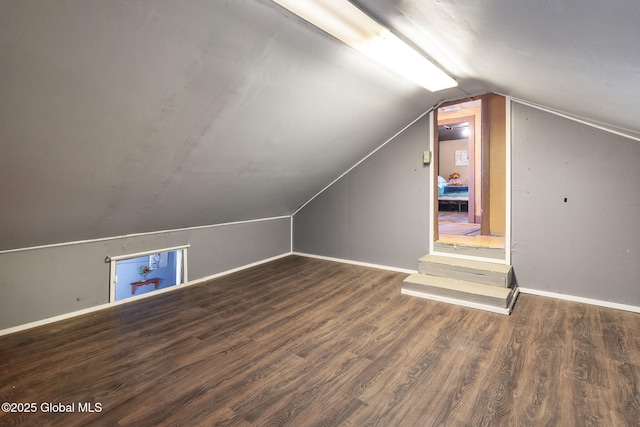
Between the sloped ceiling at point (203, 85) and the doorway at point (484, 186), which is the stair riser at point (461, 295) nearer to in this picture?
the doorway at point (484, 186)

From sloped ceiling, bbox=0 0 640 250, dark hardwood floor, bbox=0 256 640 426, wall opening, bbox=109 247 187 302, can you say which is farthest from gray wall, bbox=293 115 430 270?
wall opening, bbox=109 247 187 302

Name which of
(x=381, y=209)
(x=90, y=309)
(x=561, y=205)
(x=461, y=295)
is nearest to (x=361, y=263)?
(x=381, y=209)

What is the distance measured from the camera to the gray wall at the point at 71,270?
2625 mm

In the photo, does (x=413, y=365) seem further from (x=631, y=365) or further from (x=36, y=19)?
(x=36, y=19)

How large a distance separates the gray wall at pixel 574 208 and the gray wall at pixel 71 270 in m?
3.75

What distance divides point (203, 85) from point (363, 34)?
1.08 m

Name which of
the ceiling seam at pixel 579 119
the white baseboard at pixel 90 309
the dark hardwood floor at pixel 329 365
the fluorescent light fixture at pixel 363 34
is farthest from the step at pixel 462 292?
the white baseboard at pixel 90 309

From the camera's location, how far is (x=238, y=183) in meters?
3.48

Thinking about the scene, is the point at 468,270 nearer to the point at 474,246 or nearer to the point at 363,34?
the point at 474,246

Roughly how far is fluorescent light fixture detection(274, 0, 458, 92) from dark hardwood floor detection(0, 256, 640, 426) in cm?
220

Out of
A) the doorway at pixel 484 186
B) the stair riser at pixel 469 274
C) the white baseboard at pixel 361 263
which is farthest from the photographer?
the white baseboard at pixel 361 263

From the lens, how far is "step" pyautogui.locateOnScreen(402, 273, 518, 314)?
10.0 feet

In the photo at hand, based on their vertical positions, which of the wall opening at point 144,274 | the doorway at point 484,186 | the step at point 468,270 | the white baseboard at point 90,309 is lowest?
the wall opening at point 144,274

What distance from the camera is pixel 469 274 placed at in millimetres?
3557
